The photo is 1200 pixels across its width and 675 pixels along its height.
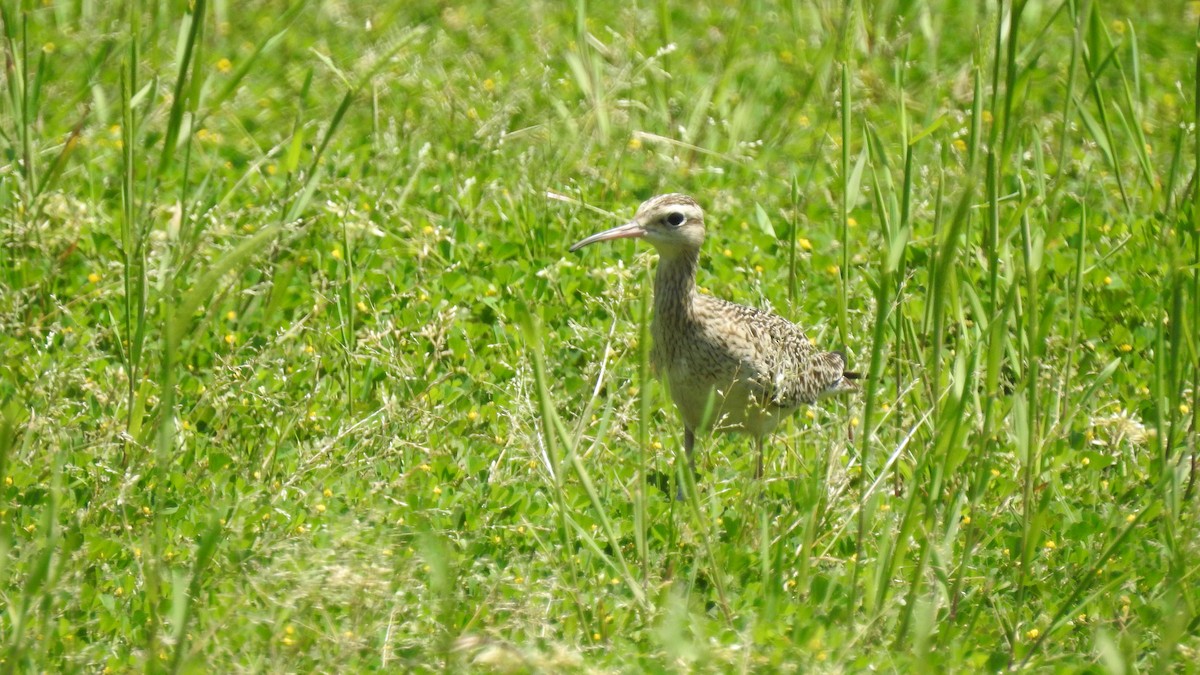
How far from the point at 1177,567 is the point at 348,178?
446 cm

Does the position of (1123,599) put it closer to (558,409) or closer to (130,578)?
(558,409)

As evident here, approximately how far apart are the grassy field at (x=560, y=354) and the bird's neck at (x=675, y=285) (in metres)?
0.14

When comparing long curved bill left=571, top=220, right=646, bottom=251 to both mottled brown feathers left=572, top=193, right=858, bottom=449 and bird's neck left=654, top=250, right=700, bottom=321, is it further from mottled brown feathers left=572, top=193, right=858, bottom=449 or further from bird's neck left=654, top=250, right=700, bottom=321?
bird's neck left=654, top=250, right=700, bottom=321

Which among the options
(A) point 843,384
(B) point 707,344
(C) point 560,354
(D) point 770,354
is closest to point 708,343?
(B) point 707,344

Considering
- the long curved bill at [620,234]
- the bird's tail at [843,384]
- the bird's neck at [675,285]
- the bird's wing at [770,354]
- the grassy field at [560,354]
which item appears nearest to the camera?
the grassy field at [560,354]

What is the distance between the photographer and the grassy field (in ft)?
13.3

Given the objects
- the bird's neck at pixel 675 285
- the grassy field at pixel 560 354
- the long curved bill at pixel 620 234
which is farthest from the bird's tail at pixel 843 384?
the long curved bill at pixel 620 234

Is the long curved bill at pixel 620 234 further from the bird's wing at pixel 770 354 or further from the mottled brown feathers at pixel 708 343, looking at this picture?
the bird's wing at pixel 770 354

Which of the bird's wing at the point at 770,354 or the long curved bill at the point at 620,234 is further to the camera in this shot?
the long curved bill at the point at 620,234

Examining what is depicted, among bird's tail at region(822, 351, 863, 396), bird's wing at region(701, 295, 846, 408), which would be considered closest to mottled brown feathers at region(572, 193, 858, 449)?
bird's wing at region(701, 295, 846, 408)

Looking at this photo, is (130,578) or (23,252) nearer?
(130,578)

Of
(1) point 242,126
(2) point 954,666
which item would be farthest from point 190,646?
(1) point 242,126

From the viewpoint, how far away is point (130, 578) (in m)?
4.49

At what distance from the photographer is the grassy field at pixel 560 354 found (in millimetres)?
4039
